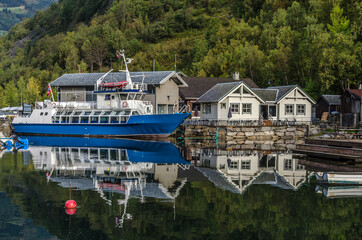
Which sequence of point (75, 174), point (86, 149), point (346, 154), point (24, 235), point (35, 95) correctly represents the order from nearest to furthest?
point (24, 235) → point (75, 174) → point (346, 154) → point (86, 149) → point (35, 95)

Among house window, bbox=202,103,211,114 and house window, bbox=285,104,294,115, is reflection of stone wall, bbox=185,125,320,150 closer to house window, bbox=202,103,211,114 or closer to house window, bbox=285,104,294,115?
house window, bbox=202,103,211,114

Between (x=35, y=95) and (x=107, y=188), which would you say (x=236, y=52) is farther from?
(x=107, y=188)

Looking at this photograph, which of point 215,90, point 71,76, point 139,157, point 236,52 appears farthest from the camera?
point 236,52

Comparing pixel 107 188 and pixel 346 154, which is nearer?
pixel 107 188

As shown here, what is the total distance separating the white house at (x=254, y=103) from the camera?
52375 millimetres

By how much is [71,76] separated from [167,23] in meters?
77.0

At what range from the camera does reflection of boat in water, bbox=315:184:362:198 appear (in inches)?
793

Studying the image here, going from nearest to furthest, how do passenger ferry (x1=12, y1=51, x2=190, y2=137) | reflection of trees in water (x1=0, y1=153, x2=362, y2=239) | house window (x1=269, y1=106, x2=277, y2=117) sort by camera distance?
reflection of trees in water (x1=0, y1=153, x2=362, y2=239)
passenger ferry (x1=12, y1=51, x2=190, y2=137)
house window (x1=269, y1=106, x2=277, y2=117)

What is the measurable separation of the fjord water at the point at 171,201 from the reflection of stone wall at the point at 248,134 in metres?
17.5

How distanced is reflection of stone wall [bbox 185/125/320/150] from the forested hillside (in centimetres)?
1093

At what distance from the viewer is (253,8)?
12288cm

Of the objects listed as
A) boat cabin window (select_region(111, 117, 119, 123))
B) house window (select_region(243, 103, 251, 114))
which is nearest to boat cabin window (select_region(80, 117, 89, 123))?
boat cabin window (select_region(111, 117, 119, 123))

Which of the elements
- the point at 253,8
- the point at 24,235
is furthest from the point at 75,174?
the point at 253,8

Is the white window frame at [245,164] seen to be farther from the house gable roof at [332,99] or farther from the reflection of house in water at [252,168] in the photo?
the house gable roof at [332,99]
